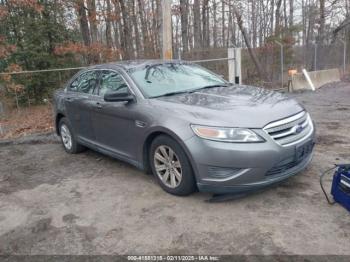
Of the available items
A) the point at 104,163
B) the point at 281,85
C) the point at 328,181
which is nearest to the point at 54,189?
the point at 104,163

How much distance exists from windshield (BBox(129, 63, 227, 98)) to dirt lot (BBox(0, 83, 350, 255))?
1.24 metres

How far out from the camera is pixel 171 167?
13.3 feet

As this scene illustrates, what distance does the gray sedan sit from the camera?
11.7ft

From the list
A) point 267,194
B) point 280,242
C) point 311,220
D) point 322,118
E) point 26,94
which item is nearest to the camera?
point 280,242

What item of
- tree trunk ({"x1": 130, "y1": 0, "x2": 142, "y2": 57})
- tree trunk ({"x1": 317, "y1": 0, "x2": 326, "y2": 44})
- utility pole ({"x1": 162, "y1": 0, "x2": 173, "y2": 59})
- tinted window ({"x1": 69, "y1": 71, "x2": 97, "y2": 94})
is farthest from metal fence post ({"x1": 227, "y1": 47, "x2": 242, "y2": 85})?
tree trunk ({"x1": 317, "y1": 0, "x2": 326, "y2": 44})

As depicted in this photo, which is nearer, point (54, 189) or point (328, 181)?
point (328, 181)

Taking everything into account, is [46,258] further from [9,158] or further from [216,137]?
[9,158]

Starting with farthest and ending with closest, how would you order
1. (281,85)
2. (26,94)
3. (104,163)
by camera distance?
1. (281,85)
2. (26,94)
3. (104,163)

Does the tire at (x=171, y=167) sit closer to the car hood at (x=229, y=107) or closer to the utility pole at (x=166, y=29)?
the car hood at (x=229, y=107)

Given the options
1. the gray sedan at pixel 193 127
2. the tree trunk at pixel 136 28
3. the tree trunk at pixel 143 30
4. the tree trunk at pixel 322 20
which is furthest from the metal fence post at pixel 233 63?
the tree trunk at pixel 322 20

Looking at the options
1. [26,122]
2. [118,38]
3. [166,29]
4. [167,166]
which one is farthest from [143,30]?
[167,166]

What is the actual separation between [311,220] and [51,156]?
4559mm

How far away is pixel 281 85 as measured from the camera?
544 inches

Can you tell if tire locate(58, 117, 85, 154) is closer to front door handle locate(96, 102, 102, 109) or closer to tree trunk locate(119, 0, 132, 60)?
front door handle locate(96, 102, 102, 109)
